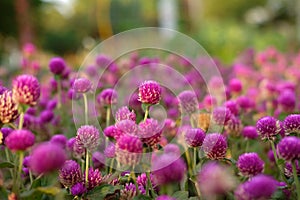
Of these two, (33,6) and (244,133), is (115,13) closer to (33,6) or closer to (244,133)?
(33,6)

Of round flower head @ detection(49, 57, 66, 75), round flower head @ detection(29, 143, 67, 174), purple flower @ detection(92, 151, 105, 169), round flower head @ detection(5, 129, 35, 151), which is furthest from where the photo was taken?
round flower head @ detection(49, 57, 66, 75)

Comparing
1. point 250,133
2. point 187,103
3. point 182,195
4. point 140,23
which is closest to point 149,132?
point 182,195

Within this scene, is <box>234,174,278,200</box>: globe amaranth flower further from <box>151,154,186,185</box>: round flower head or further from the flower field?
<box>151,154,186,185</box>: round flower head

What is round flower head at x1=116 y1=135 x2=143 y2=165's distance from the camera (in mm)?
794

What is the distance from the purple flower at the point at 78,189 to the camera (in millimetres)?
882

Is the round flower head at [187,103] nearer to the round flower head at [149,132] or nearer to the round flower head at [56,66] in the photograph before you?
the round flower head at [149,132]

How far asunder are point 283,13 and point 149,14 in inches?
351

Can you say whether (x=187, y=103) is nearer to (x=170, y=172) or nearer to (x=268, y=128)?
(x=268, y=128)

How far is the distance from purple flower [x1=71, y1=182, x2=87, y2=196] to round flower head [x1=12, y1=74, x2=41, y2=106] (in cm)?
20

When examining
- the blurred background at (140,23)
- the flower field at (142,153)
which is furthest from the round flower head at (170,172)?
the blurred background at (140,23)

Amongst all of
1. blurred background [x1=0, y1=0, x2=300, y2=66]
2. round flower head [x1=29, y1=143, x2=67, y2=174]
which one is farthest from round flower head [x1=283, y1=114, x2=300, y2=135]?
blurred background [x1=0, y1=0, x2=300, y2=66]

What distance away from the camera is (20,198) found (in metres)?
0.80

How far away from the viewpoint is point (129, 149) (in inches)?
31.3

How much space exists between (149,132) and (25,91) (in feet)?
0.84
